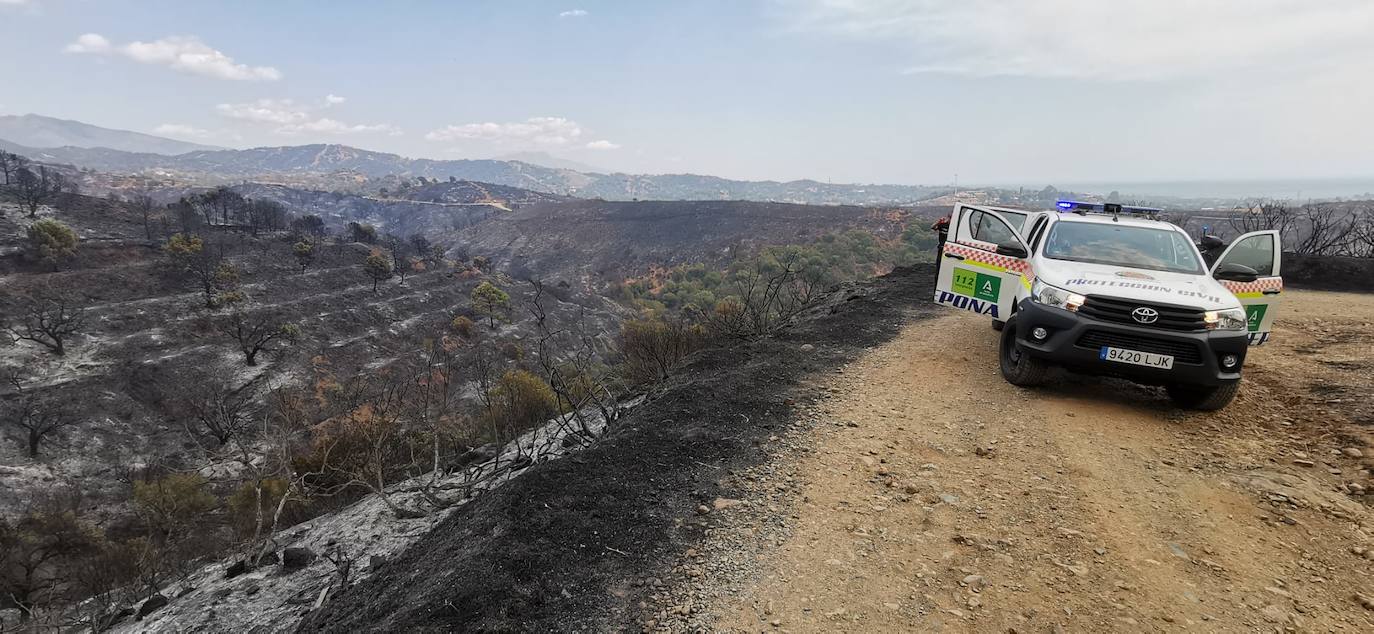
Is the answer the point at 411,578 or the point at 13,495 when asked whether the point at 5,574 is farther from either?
the point at 411,578

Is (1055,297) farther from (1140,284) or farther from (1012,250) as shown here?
(1012,250)

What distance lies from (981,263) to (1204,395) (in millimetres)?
2724

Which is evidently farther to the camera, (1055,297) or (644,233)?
(644,233)

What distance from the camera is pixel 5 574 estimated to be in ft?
46.0

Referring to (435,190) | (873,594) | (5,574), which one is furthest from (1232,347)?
(435,190)

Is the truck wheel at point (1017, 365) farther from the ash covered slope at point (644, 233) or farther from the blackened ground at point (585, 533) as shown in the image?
the ash covered slope at point (644, 233)

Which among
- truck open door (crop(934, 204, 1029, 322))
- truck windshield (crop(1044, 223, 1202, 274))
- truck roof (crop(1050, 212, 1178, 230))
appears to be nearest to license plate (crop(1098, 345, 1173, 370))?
truck windshield (crop(1044, 223, 1202, 274))

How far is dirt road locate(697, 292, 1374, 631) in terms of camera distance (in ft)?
9.23

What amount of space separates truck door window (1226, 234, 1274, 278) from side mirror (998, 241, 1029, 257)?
204cm

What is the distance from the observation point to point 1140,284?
16.6 ft

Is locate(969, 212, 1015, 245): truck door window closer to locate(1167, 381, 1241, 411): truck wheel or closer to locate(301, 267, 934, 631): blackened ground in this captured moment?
locate(1167, 381, 1241, 411): truck wheel

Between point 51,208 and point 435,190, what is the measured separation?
126 m

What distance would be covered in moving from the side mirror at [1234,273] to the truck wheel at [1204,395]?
1176 millimetres

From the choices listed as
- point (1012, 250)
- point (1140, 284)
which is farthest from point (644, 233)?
point (1140, 284)
